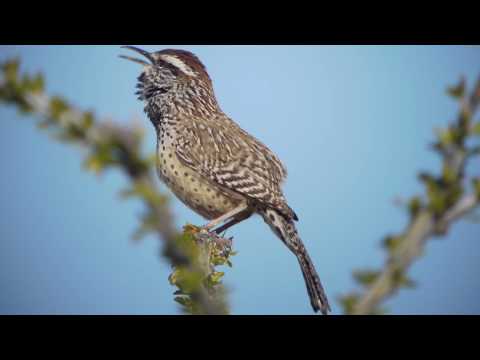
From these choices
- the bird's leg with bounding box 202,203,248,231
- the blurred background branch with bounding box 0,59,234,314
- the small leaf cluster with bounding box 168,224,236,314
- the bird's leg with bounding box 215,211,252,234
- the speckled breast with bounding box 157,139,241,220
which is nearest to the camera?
the blurred background branch with bounding box 0,59,234,314

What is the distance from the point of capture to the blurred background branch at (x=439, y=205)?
2.02 ft

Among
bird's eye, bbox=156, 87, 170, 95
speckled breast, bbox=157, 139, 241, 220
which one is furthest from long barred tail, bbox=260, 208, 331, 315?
bird's eye, bbox=156, 87, 170, 95

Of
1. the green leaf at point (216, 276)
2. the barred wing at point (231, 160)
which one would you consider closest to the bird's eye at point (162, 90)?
the barred wing at point (231, 160)

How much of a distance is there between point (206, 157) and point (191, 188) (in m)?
0.25

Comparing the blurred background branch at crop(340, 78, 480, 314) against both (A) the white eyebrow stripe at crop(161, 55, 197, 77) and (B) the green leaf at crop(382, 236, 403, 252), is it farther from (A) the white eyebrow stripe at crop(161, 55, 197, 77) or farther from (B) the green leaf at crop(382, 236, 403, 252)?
(A) the white eyebrow stripe at crop(161, 55, 197, 77)

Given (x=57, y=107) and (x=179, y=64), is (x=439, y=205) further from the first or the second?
(x=179, y=64)

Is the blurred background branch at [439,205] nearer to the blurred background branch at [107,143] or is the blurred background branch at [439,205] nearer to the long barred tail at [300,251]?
the blurred background branch at [107,143]

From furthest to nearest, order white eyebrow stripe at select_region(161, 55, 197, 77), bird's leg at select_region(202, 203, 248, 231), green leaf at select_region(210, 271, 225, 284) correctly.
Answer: white eyebrow stripe at select_region(161, 55, 197, 77), bird's leg at select_region(202, 203, 248, 231), green leaf at select_region(210, 271, 225, 284)

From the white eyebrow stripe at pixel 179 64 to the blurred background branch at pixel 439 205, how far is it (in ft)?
12.6

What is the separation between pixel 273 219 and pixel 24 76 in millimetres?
3228

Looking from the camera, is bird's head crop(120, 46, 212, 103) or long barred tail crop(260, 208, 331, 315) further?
bird's head crop(120, 46, 212, 103)

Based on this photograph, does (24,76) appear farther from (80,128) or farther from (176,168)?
(176,168)

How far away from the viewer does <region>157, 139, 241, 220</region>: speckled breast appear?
3.92 meters

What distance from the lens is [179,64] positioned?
440 cm
